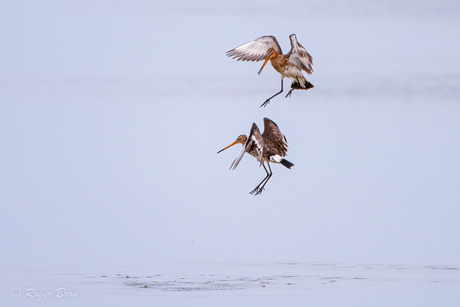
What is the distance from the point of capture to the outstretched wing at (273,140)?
17.5 meters

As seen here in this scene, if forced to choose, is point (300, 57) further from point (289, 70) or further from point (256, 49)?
point (256, 49)

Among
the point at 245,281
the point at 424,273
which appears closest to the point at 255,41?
the point at 245,281

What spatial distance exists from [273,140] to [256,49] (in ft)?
5.92

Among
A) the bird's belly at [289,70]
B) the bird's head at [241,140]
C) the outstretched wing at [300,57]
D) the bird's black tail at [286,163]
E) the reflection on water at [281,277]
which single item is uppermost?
the outstretched wing at [300,57]

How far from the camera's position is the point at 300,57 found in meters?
17.3

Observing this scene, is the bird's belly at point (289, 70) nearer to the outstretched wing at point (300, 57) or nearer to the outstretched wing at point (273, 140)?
the outstretched wing at point (300, 57)

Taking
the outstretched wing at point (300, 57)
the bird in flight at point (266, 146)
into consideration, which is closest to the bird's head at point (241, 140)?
the bird in flight at point (266, 146)

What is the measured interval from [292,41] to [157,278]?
5.18 m

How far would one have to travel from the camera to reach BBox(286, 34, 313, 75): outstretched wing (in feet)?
56.4

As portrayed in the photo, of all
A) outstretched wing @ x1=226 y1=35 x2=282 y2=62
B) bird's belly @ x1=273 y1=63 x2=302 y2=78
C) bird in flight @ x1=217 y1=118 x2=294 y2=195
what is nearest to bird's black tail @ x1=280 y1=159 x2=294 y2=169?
bird in flight @ x1=217 y1=118 x2=294 y2=195

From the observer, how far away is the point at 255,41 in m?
17.5

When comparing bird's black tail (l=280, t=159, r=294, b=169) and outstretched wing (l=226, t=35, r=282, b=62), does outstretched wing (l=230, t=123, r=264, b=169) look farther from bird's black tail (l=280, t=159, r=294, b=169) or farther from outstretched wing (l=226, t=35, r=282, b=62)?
outstretched wing (l=226, t=35, r=282, b=62)

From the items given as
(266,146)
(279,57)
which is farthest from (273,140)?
(279,57)

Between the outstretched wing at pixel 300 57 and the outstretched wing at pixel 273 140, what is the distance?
4.51 feet
